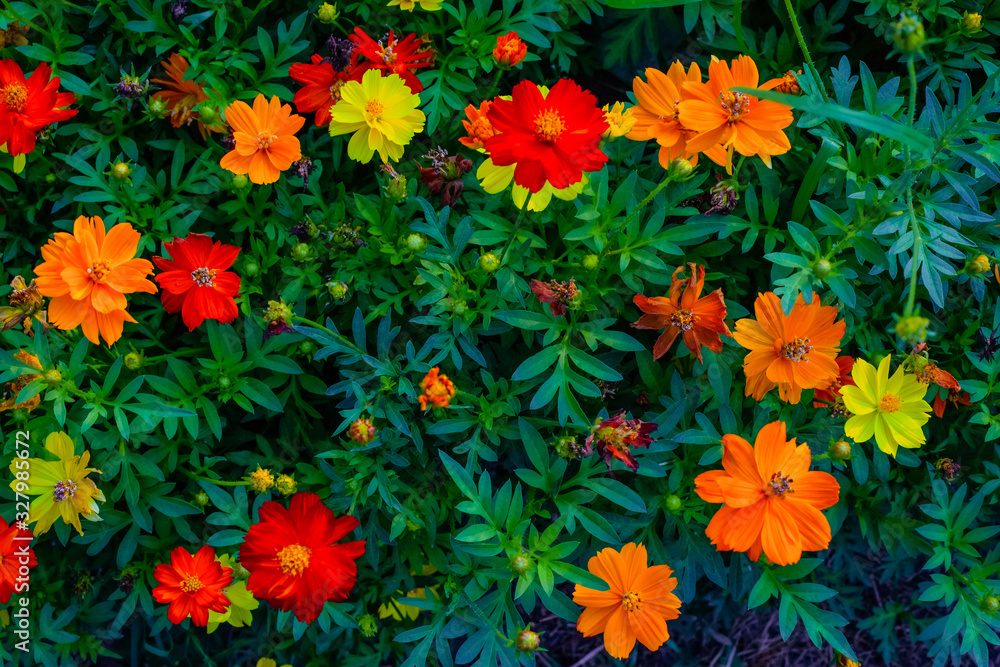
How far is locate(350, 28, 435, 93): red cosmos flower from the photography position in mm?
1655

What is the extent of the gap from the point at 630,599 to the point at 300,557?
0.74m

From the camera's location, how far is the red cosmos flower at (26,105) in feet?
5.42

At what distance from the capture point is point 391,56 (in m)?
1.67

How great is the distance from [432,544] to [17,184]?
5.29ft

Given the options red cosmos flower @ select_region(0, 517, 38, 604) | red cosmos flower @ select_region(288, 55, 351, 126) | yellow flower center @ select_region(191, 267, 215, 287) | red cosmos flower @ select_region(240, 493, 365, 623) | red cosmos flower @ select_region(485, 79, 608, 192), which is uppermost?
red cosmos flower @ select_region(485, 79, 608, 192)

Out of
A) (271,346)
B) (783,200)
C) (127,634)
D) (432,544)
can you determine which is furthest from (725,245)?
(127,634)

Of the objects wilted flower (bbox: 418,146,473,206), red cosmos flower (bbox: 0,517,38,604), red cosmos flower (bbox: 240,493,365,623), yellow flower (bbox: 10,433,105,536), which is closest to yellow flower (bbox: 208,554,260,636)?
red cosmos flower (bbox: 240,493,365,623)

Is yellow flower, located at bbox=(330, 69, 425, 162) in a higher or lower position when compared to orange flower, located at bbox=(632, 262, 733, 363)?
higher

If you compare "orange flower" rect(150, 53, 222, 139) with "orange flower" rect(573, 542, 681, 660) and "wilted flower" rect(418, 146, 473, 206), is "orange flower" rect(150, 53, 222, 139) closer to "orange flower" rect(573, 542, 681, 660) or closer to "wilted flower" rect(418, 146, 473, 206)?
"wilted flower" rect(418, 146, 473, 206)

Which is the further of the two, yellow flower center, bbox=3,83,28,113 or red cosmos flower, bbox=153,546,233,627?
yellow flower center, bbox=3,83,28,113

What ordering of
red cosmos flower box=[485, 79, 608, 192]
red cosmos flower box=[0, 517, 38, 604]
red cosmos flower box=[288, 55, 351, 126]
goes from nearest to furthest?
1. red cosmos flower box=[485, 79, 608, 192]
2. red cosmos flower box=[0, 517, 38, 604]
3. red cosmos flower box=[288, 55, 351, 126]

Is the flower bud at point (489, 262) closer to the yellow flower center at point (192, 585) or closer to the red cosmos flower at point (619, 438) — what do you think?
the red cosmos flower at point (619, 438)

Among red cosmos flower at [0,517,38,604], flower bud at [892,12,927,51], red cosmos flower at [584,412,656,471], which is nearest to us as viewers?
flower bud at [892,12,927,51]

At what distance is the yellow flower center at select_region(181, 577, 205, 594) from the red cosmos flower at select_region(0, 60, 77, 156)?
1094mm
